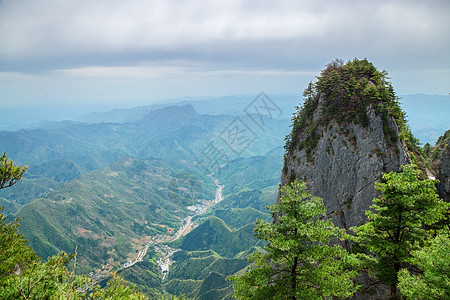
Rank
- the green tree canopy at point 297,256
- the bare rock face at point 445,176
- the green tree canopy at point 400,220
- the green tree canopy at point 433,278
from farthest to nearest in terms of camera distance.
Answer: the bare rock face at point 445,176 → the green tree canopy at point 400,220 → the green tree canopy at point 297,256 → the green tree canopy at point 433,278

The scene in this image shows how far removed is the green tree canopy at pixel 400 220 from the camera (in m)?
16.3

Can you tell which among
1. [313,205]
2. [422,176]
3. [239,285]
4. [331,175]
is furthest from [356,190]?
[239,285]

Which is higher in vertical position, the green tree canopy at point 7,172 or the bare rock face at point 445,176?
the green tree canopy at point 7,172

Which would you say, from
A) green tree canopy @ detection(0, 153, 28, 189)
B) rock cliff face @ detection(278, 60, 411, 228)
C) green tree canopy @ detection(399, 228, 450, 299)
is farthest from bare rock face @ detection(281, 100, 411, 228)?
green tree canopy @ detection(0, 153, 28, 189)

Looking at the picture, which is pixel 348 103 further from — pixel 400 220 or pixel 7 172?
pixel 7 172

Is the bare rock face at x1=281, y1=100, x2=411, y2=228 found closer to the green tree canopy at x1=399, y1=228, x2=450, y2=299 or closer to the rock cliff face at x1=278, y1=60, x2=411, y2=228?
the rock cliff face at x1=278, y1=60, x2=411, y2=228

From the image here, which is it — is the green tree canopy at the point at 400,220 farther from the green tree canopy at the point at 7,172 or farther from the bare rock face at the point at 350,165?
the green tree canopy at the point at 7,172

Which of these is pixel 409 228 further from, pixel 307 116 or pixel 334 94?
pixel 307 116

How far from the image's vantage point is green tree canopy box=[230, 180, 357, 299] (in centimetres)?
1441

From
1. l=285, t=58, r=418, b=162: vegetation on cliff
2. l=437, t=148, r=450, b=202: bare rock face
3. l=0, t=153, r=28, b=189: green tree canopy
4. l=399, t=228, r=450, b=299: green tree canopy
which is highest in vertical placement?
l=285, t=58, r=418, b=162: vegetation on cliff

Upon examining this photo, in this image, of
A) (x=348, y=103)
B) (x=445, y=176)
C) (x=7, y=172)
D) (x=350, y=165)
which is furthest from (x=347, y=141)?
(x=7, y=172)

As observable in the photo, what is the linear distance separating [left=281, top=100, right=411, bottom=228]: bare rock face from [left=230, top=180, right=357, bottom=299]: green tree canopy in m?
19.4

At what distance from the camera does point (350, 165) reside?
117ft

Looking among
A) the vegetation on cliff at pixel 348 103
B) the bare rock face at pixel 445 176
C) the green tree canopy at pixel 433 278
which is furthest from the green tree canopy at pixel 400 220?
the vegetation on cliff at pixel 348 103
